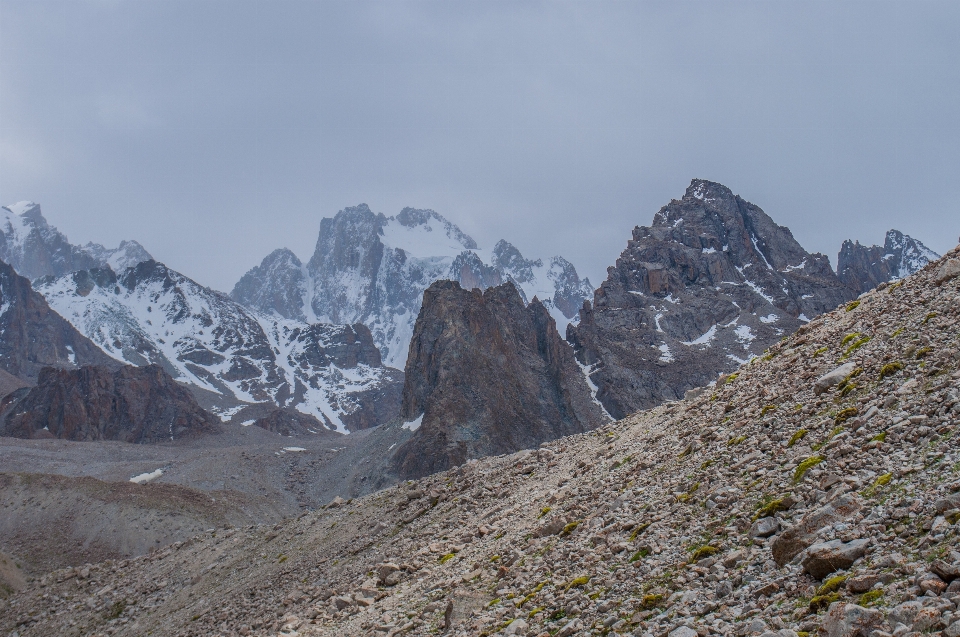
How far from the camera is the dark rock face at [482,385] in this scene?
13388cm

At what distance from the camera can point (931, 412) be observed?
13352 mm

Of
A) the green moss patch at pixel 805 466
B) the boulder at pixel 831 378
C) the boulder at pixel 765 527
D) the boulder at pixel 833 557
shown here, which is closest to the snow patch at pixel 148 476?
the boulder at pixel 831 378

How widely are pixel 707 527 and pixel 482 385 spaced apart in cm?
13228

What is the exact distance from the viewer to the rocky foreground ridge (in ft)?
33.4

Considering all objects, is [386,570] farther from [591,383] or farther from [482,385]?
[591,383]

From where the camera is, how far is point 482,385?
146 m

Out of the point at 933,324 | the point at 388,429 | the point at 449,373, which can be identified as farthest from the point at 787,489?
the point at 388,429

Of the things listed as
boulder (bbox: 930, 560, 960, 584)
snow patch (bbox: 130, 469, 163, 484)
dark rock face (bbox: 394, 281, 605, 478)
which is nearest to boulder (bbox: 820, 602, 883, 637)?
boulder (bbox: 930, 560, 960, 584)

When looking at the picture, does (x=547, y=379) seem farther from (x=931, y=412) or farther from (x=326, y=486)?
(x=931, y=412)

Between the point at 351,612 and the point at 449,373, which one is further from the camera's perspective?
the point at 449,373

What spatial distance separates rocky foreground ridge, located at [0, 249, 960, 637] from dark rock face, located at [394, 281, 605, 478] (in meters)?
99.7

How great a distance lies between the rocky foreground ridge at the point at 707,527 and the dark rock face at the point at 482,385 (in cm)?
9969

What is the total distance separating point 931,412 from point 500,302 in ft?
530

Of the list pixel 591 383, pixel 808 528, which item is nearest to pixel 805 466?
pixel 808 528
